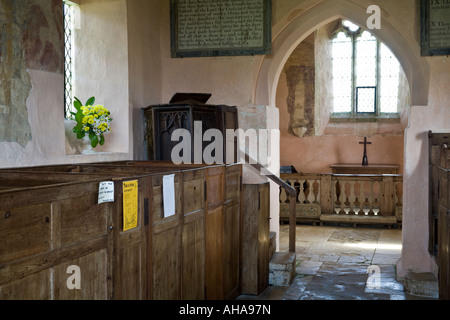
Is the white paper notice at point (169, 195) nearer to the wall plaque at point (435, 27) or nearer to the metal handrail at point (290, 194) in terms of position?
the metal handrail at point (290, 194)

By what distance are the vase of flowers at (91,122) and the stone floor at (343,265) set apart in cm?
226

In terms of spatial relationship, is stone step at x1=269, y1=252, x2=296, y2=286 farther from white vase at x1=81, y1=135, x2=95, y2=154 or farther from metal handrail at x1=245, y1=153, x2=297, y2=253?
white vase at x1=81, y1=135, x2=95, y2=154

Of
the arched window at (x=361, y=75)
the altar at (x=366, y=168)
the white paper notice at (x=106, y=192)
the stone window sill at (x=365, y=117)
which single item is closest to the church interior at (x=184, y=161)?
the white paper notice at (x=106, y=192)

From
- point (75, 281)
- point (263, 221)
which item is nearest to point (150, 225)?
point (75, 281)

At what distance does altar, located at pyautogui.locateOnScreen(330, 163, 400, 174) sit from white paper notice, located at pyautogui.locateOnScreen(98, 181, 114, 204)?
30.6 ft

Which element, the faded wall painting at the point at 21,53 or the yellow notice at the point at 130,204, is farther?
the faded wall painting at the point at 21,53

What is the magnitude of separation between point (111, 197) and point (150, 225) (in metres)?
0.51

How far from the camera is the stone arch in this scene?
591 cm

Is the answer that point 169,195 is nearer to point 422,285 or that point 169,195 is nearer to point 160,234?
point 160,234

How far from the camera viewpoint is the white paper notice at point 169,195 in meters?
3.37

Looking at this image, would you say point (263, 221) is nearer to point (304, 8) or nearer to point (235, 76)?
point (235, 76)

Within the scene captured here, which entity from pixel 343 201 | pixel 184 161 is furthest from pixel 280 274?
pixel 343 201

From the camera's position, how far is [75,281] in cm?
253

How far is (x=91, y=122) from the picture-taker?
5.16 m
